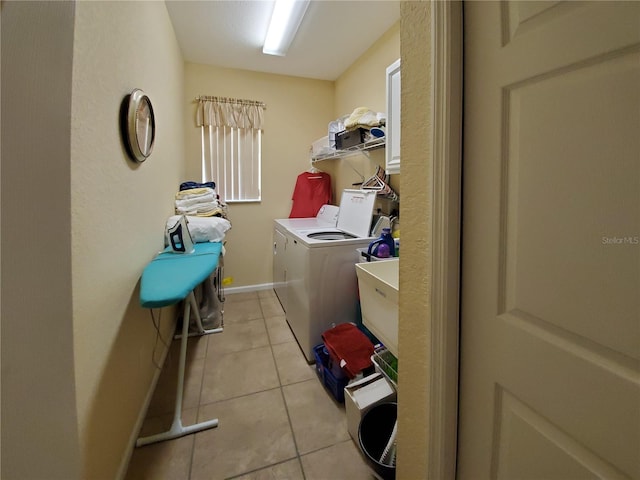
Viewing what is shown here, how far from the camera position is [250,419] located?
5.19ft

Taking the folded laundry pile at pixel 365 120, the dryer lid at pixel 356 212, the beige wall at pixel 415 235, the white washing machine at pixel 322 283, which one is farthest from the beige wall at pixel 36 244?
the dryer lid at pixel 356 212

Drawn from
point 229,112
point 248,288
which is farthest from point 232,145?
point 248,288

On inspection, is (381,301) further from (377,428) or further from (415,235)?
(377,428)

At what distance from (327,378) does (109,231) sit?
1460 mm

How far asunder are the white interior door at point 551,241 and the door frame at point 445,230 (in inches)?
1.2

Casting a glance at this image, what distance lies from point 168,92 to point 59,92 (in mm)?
2021

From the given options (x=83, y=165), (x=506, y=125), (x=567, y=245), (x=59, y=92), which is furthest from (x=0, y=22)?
(x=567, y=245)

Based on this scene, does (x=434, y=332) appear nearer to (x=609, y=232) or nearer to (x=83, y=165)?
(x=609, y=232)

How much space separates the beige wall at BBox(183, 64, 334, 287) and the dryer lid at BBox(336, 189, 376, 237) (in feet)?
3.44

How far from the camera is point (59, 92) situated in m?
0.61

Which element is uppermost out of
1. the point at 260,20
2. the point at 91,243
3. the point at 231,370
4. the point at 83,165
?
the point at 260,20

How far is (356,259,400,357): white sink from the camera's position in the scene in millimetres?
1137

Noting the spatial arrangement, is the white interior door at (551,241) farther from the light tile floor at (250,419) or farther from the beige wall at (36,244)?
the beige wall at (36,244)

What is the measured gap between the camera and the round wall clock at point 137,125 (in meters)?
1.33
